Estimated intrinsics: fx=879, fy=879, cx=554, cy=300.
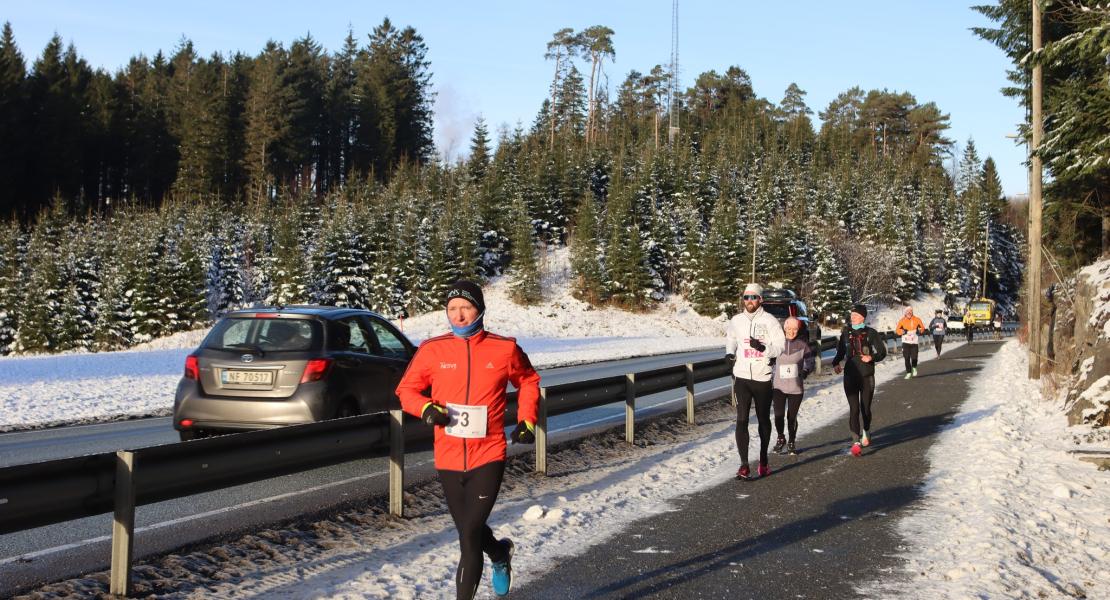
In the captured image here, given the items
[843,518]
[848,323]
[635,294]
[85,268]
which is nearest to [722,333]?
[635,294]

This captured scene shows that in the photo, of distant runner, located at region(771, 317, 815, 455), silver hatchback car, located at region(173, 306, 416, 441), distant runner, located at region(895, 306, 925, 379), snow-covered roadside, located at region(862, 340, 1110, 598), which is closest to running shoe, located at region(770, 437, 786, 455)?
distant runner, located at region(771, 317, 815, 455)

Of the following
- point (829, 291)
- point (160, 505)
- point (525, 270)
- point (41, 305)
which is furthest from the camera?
point (829, 291)

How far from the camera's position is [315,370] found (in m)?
9.23

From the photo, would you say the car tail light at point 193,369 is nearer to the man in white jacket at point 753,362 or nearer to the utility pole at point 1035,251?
the man in white jacket at point 753,362

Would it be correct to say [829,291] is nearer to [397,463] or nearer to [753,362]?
[753,362]

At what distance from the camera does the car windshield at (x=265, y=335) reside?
369 inches

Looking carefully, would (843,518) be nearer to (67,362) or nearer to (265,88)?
(67,362)

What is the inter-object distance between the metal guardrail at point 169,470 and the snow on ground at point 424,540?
45 centimetres

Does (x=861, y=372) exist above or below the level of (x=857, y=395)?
above

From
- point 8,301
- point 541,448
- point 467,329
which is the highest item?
point 467,329

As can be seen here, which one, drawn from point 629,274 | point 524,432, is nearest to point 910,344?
point 524,432

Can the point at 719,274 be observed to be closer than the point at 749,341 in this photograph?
No

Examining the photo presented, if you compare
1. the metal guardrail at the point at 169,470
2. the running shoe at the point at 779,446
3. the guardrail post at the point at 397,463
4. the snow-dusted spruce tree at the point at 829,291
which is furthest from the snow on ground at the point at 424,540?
the snow-dusted spruce tree at the point at 829,291

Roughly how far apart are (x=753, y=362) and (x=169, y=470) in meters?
6.21
